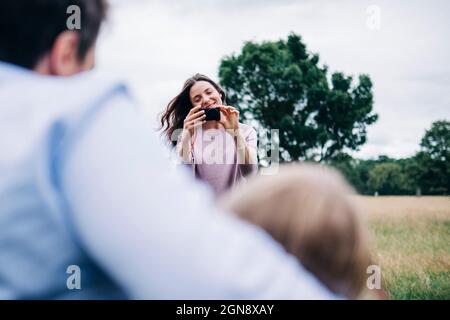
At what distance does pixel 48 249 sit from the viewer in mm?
450

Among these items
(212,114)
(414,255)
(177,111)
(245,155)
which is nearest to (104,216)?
(414,255)

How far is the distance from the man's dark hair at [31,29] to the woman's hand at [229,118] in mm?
1911

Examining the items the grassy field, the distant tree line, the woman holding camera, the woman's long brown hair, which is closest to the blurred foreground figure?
the grassy field

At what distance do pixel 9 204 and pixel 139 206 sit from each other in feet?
0.39

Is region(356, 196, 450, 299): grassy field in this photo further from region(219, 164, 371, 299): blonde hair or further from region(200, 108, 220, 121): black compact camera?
region(219, 164, 371, 299): blonde hair

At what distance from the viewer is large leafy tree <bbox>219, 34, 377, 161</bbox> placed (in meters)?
2.04

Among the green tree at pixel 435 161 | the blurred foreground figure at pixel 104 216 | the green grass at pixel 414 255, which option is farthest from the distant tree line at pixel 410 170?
the blurred foreground figure at pixel 104 216

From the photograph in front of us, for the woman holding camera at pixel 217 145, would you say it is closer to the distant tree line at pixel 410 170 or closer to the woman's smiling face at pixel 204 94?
the woman's smiling face at pixel 204 94

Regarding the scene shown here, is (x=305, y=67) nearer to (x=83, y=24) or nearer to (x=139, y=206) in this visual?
(x=83, y=24)

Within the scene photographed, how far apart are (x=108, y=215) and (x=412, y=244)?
1978 mm

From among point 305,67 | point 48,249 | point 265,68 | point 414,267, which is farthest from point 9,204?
point 265,68

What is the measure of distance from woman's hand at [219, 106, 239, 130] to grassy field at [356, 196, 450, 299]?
69 centimetres

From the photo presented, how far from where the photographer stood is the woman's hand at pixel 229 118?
2.47m

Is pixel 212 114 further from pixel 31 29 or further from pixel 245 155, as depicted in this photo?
pixel 31 29
